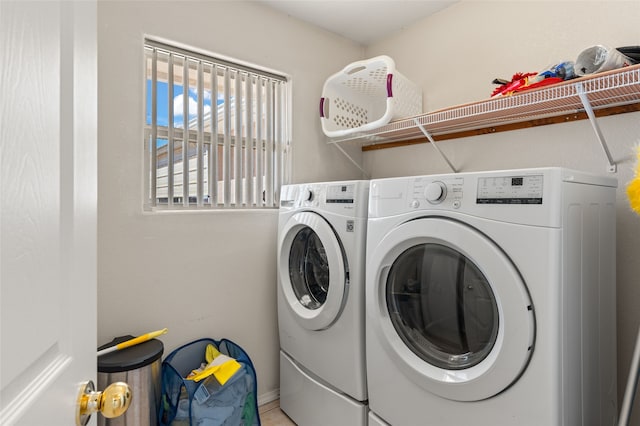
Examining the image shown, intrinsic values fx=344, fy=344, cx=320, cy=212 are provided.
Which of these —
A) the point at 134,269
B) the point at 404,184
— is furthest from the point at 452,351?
the point at 134,269

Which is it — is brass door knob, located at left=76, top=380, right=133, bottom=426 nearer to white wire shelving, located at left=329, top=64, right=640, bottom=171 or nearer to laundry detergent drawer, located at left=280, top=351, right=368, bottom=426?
laundry detergent drawer, located at left=280, top=351, right=368, bottom=426

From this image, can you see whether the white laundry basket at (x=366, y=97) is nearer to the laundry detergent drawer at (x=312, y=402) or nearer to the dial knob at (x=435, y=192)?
the dial knob at (x=435, y=192)

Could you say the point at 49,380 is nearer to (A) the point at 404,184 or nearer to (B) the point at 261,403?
(A) the point at 404,184

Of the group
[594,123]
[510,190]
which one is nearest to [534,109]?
[594,123]

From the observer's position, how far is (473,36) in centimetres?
201

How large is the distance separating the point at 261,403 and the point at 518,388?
5.10 feet

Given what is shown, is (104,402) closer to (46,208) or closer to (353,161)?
(46,208)

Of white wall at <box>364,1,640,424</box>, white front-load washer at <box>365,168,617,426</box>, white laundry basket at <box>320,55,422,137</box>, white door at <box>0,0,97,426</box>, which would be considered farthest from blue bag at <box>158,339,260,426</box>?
white wall at <box>364,1,640,424</box>

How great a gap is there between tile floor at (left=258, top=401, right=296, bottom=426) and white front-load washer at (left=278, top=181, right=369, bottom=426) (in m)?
0.04

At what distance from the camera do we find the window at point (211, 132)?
5.95ft

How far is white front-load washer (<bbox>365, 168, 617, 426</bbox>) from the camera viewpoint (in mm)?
986

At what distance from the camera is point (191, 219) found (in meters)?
1.86

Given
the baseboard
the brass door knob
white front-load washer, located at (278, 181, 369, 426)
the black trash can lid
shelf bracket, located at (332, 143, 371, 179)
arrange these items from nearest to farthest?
the brass door knob
the black trash can lid
white front-load washer, located at (278, 181, 369, 426)
the baseboard
shelf bracket, located at (332, 143, 371, 179)

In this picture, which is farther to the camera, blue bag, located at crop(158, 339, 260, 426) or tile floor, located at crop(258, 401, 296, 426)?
tile floor, located at crop(258, 401, 296, 426)
